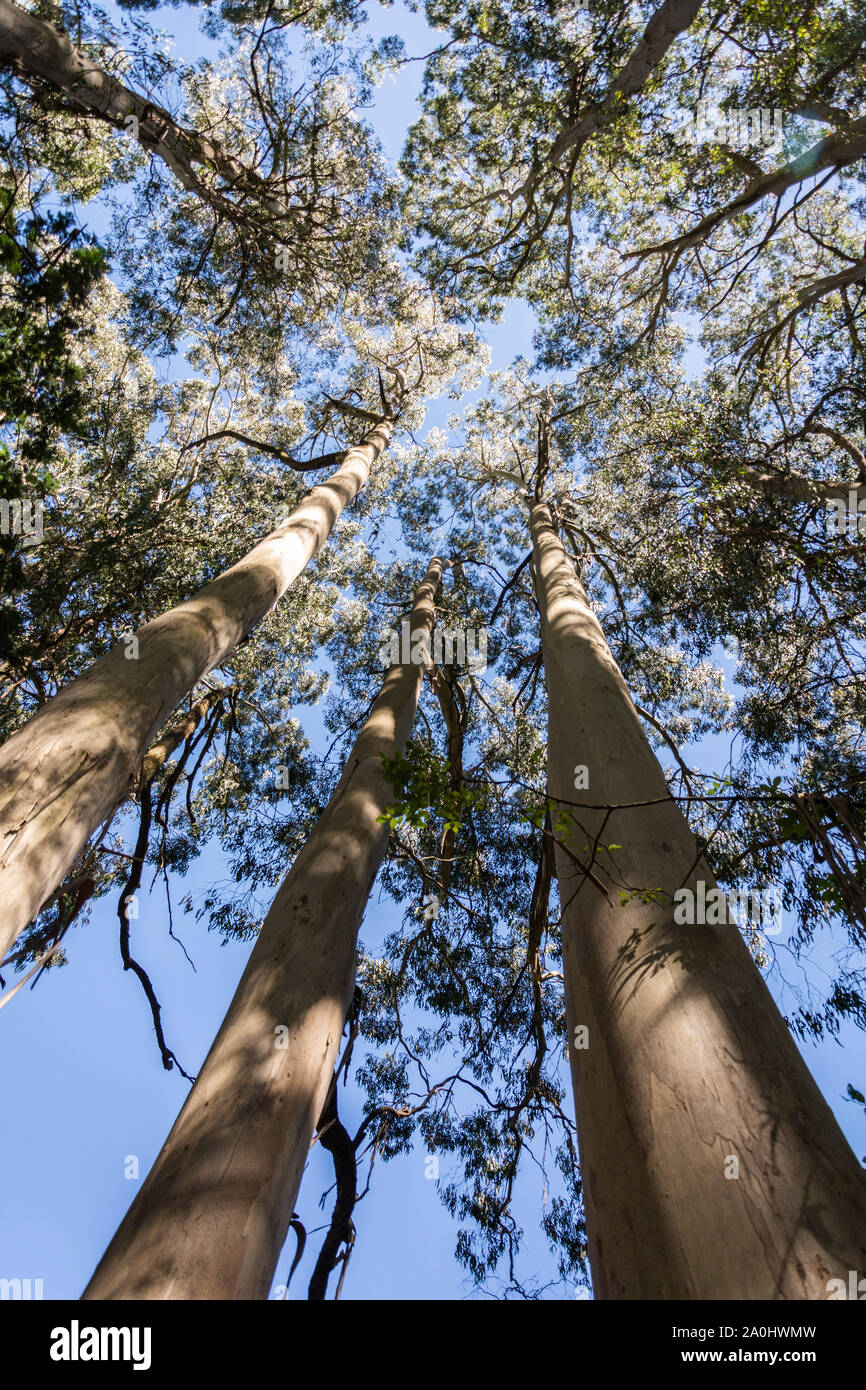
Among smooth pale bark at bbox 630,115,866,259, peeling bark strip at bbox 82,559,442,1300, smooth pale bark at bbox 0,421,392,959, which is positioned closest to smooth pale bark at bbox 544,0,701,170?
smooth pale bark at bbox 630,115,866,259

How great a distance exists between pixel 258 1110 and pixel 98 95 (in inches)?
273

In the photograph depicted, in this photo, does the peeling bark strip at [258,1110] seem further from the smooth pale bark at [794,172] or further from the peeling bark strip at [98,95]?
the smooth pale bark at [794,172]

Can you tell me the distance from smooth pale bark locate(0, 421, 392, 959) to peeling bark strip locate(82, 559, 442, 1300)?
0.76m

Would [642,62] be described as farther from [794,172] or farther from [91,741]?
[91,741]

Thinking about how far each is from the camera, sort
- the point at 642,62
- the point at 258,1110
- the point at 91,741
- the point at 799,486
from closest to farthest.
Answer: the point at 258,1110
the point at 91,741
the point at 642,62
the point at 799,486

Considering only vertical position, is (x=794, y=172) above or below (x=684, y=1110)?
above

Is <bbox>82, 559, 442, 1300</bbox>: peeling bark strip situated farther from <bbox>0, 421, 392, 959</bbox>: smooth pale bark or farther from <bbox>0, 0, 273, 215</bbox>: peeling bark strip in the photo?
<bbox>0, 0, 273, 215</bbox>: peeling bark strip

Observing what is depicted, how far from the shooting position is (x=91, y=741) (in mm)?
2430

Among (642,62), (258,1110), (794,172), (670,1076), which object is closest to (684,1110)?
(670,1076)

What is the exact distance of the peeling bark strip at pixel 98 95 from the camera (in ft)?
15.3

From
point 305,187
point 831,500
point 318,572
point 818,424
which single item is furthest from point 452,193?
point 831,500

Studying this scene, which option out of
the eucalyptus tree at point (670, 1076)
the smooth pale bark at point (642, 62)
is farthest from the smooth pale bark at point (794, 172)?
the eucalyptus tree at point (670, 1076)

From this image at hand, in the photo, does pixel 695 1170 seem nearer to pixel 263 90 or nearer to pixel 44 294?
pixel 44 294
